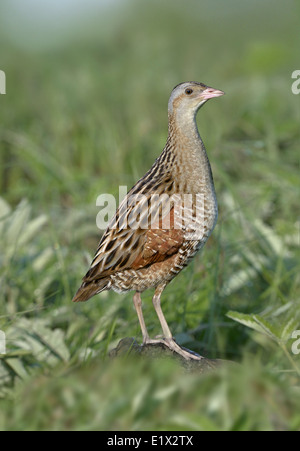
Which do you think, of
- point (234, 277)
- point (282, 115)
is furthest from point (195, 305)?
point (282, 115)

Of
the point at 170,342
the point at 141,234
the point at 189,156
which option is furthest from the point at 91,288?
the point at 189,156

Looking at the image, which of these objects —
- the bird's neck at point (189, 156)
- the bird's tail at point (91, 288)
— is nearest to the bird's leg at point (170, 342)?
the bird's tail at point (91, 288)

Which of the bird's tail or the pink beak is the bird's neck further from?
the bird's tail

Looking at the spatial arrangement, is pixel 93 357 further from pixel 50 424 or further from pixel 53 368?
pixel 50 424

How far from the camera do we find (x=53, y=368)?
13.5 feet

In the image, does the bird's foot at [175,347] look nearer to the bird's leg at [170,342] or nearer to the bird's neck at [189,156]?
the bird's leg at [170,342]

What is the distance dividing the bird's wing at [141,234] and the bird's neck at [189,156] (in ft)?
0.32

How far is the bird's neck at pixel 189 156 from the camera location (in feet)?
11.3

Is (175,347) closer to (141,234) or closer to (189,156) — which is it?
(141,234)

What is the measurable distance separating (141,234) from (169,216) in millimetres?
178

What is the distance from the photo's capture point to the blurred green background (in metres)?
3.04

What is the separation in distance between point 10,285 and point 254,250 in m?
1.93

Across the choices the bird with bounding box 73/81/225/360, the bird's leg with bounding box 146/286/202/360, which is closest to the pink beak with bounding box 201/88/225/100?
the bird with bounding box 73/81/225/360

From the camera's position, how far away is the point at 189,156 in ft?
11.4
